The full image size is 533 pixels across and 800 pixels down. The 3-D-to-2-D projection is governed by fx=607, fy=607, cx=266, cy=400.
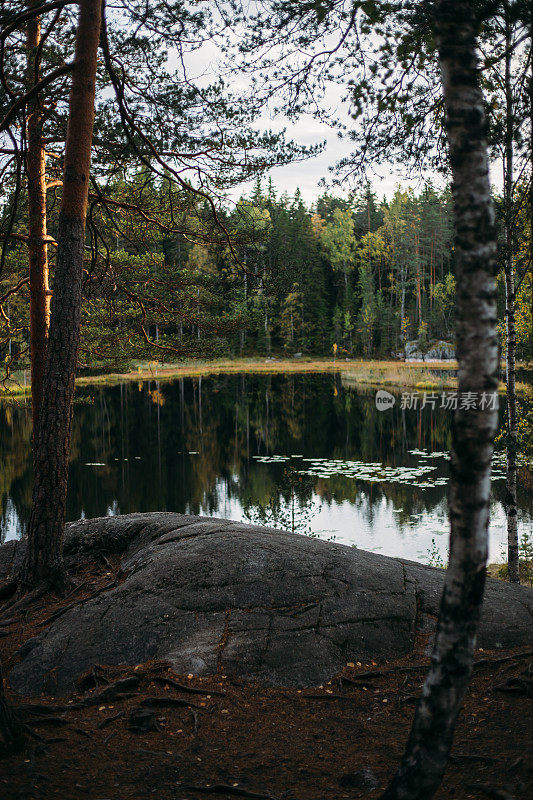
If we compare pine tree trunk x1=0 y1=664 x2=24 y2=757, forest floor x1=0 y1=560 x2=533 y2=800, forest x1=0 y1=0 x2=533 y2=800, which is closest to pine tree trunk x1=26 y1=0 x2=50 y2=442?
forest x1=0 y1=0 x2=533 y2=800

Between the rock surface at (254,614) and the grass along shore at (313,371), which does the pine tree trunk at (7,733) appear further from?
the grass along shore at (313,371)

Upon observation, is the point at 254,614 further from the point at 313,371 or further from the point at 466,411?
the point at 313,371

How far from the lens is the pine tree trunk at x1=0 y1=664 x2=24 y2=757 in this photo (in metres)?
3.40

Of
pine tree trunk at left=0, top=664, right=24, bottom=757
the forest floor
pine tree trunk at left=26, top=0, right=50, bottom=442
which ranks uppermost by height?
pine tree trunk at left=26, top=0, right=50, bottom=442

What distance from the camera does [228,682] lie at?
4508mm

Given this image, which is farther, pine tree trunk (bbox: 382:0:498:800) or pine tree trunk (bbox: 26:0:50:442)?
pine tree trunk (bbox: 26:0:50:442)

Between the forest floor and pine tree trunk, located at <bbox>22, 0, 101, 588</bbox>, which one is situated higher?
pine tree trunk, located at <bbox>22, 0, 101, 588</bbox>

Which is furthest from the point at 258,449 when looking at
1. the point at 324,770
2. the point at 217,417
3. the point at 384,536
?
the point at 324,770

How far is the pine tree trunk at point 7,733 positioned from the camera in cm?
340

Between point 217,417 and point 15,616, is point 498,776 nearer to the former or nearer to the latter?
point 15,616

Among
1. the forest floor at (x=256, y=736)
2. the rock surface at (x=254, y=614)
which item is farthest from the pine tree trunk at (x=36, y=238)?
the forest floor at (x=256, y=736)

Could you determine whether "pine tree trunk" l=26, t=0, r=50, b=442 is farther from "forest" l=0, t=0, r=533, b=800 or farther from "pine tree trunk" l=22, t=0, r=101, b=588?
"pine tree trunk" l=22, t=0, r=101, b=588

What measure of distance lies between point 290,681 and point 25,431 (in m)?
25.6

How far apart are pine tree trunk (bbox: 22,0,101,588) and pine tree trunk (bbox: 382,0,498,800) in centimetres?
461
